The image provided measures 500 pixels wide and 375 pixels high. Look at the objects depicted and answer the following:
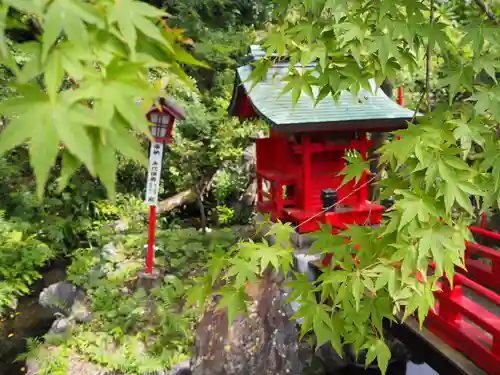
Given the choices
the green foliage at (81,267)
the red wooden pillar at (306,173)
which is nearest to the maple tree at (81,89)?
the red wooden pillar at (306,173)

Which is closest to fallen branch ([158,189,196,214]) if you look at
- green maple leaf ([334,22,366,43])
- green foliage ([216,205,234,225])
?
green foliage ([216,205,234,225])

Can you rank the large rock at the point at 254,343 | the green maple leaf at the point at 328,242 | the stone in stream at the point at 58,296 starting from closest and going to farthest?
the green maple leaf at the point at 328,242
the large rock at the point at 254,343
the stone in stream at the point at 58,296

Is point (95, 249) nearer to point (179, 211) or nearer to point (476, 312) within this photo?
point (179, 211)

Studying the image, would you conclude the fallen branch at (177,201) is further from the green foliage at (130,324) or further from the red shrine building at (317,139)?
the red shrine building at (317,139)

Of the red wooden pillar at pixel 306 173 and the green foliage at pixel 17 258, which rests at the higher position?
the red wooden pillar at pixel 306 173

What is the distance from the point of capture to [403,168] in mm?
1767

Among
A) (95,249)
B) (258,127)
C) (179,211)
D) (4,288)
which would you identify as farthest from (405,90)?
(4,288)

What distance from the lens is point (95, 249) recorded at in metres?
8.30

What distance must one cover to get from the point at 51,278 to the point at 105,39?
31.4ft

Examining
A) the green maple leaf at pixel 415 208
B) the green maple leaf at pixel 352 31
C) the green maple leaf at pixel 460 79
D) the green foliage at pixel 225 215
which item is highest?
the green maple leaf at pixel 352 31

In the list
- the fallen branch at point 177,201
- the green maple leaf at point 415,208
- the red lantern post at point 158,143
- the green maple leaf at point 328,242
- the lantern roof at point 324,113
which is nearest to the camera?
the green maple leaf at point 415,208

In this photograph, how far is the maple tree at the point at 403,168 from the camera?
1.58 meters

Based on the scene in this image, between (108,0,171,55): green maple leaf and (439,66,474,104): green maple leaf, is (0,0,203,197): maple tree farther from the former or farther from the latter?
(439,66,474,104): green maple leaf

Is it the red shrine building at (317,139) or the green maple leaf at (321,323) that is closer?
the green maple leaf at (321,323)
